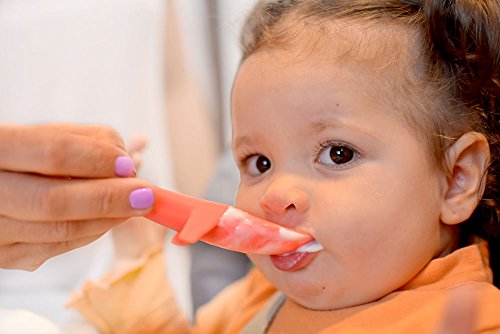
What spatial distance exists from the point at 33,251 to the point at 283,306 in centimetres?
35

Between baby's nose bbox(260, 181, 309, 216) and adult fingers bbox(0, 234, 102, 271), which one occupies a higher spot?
baby's nose bbox(260, 181, 309, 216)

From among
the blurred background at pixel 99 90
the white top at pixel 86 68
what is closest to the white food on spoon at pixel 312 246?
the blurred background at pixel 99 90

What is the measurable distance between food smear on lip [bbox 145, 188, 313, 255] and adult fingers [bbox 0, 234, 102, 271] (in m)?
0.08

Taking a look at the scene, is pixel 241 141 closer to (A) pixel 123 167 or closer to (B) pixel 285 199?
(B) pixel 285 199

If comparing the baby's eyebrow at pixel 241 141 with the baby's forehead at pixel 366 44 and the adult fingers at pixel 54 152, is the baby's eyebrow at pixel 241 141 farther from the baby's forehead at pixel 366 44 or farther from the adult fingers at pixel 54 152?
the adult fingers at pixel 54 152

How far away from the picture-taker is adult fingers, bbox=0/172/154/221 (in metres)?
0.71

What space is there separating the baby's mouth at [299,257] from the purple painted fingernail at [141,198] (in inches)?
8.0

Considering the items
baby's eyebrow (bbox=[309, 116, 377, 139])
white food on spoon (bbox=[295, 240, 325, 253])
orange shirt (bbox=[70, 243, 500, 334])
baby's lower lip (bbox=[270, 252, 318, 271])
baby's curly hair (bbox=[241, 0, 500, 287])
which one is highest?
baby's curly hair (bbox=[241, 0, 500, 287])

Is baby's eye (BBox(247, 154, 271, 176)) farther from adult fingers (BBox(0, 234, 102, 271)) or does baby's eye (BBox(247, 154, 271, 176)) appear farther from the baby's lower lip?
adult fingers (BBox(0, 234, 102, 271))

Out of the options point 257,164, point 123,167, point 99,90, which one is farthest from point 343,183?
point 99,90

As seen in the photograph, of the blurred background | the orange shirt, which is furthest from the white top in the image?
the orange shirt

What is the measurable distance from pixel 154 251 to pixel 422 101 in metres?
0.50

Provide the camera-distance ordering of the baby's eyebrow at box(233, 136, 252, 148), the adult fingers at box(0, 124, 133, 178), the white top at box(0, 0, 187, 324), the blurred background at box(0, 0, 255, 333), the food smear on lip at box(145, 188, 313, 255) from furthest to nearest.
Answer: the white top at box(0, 0, 187, 324) → the blurred background at box(0, 0, 255, 333) → the baby's eyebrow at box(233, 136, 252, 148) → the food smear on lip at box(145, 188, 313, 255) → the adult fingers at box(0, 124, 133, 178)

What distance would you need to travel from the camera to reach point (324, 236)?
840 mm
